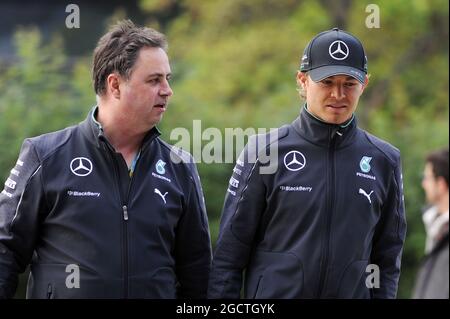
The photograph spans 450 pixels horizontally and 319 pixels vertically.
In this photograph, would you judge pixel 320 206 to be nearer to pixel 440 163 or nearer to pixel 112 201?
pixel 112 201

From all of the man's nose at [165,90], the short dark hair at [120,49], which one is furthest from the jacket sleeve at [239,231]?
the short dark hair at [120,49]

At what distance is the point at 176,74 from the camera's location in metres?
13.2

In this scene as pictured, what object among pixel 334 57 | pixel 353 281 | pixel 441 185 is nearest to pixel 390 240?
pixel 353 281

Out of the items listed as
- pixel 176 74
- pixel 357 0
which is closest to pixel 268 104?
pixel 176 74

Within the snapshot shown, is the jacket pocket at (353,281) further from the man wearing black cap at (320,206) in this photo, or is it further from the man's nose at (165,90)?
the man's nose at (165,90)

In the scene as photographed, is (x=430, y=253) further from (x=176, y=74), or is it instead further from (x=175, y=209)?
(x=176, y=74)

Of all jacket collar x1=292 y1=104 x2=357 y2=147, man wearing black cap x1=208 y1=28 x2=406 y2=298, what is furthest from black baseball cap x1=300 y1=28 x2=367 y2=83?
jacket collar x1=292 y1=104 x2=357 y2=147

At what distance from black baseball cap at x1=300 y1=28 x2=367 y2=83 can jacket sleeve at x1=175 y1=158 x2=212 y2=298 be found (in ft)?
2.88

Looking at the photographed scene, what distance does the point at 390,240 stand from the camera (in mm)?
4793

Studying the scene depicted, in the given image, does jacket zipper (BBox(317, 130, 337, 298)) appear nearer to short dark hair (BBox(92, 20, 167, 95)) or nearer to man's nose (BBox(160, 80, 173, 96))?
man's nose (BBox(160, 80, 173, 96))

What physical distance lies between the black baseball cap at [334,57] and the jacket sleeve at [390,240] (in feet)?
1.97
